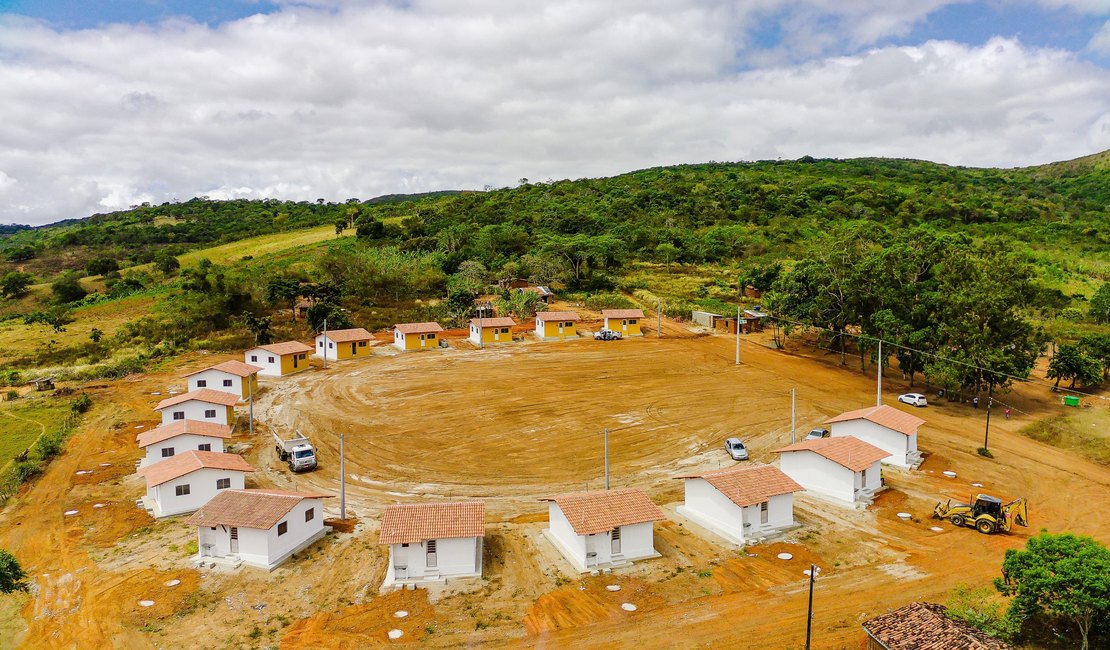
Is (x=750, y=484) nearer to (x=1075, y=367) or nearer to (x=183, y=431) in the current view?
(x=183, y=431)

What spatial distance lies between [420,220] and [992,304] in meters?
100

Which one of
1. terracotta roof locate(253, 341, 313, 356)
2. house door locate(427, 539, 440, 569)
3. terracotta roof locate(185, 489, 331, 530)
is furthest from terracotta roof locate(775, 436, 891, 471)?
terracotta roof locate(253, 341, 313, 356)

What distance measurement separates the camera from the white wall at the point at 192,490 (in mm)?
26344

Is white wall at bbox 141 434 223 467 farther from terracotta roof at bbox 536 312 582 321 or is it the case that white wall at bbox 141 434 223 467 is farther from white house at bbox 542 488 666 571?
terracotta roof at bbox 536 312 582 321

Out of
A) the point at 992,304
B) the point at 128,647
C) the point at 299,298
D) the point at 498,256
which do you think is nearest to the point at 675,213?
the point at 498,256

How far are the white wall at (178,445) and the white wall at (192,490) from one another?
3.45m

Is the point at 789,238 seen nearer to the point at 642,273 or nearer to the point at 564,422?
the point at 642,273

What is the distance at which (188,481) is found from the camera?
87.9 feet

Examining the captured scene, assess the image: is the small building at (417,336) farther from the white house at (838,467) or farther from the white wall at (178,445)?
Answer: the white house at (838,467)

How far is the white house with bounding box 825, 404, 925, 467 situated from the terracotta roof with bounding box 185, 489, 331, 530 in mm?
27938

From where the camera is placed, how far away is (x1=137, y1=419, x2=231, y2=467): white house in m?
30.7

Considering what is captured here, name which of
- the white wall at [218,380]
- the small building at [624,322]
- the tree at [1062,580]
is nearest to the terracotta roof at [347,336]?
the white wall at [218,380]

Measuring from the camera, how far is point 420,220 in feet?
393

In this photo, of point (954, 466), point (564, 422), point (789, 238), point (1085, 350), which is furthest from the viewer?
point (789, 238)
